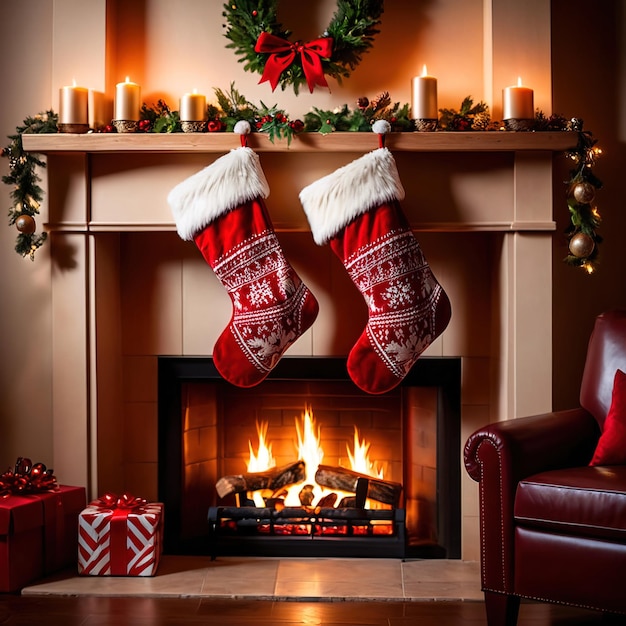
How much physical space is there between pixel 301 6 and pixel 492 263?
114cm

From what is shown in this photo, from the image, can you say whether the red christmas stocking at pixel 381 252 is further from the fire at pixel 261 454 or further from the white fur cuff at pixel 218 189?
the fire at pixel 261 454

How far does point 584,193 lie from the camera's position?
2.69 m

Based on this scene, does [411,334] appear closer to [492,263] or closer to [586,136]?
[492,263]

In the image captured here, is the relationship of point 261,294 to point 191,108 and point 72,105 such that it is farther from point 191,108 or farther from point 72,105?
point 72,105

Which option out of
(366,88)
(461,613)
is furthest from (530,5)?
(461,613)

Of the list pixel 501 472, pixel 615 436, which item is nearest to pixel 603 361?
pixel 615 436

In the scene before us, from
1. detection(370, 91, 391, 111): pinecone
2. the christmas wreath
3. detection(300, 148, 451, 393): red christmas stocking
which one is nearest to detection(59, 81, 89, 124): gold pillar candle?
the christmas wreath

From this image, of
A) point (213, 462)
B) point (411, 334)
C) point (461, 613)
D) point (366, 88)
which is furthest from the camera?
point (213, 462)

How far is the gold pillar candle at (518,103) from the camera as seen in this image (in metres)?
2.75

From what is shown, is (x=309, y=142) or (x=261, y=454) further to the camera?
(x=261, y=454)

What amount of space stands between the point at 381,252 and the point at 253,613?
46.2 inches

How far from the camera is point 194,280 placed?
3.09m

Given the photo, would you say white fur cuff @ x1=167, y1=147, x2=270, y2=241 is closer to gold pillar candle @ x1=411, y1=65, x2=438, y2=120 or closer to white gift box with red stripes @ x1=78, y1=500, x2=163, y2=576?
gold pillar candle @ x1=411, y1=65, x2=438, y2=120

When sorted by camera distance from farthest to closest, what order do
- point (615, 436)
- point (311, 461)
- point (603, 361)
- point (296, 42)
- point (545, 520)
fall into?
point (311, 461), point (296, 42), point (603, 361), point (615, 436), point (545, 520)
